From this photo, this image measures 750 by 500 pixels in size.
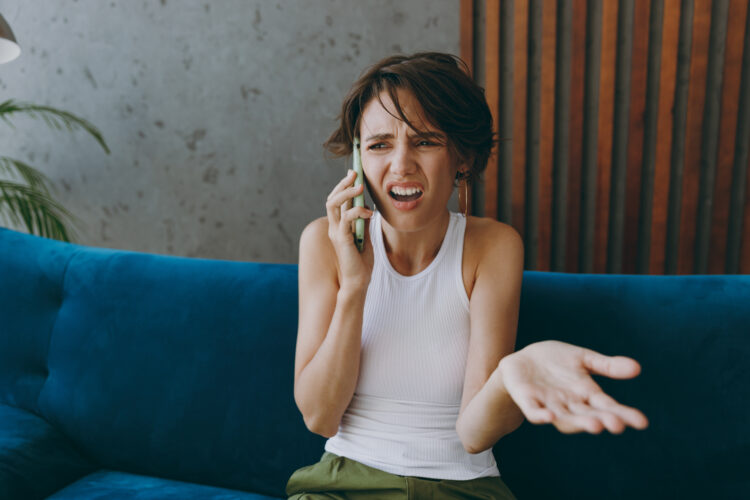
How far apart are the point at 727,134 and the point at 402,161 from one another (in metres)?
1.26

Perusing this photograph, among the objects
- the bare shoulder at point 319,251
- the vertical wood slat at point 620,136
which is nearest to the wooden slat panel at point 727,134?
the vertical wood slat at point 620,136

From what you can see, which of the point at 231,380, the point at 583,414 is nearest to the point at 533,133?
the point at 231,380

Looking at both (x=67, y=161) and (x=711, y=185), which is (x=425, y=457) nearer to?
(x=711, y=185)

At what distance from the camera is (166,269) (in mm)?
1387

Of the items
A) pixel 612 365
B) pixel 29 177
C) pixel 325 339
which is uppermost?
pixel 29 177

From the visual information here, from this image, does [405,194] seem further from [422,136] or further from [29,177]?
[29,177]

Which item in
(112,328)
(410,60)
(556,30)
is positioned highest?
(556,30)

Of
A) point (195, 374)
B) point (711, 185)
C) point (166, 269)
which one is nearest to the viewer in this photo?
point (195, 374)

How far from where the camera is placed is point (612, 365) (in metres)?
0.63

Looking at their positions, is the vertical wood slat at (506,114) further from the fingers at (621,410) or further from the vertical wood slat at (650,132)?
the fingers at (621,410)

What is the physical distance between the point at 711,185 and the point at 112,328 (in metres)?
1.85

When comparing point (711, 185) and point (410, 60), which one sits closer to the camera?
point (410, 60)

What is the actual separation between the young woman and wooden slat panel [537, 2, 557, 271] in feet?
2.39

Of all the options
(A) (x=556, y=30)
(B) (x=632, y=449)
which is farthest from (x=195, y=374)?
(A) (x=556, y=30)
